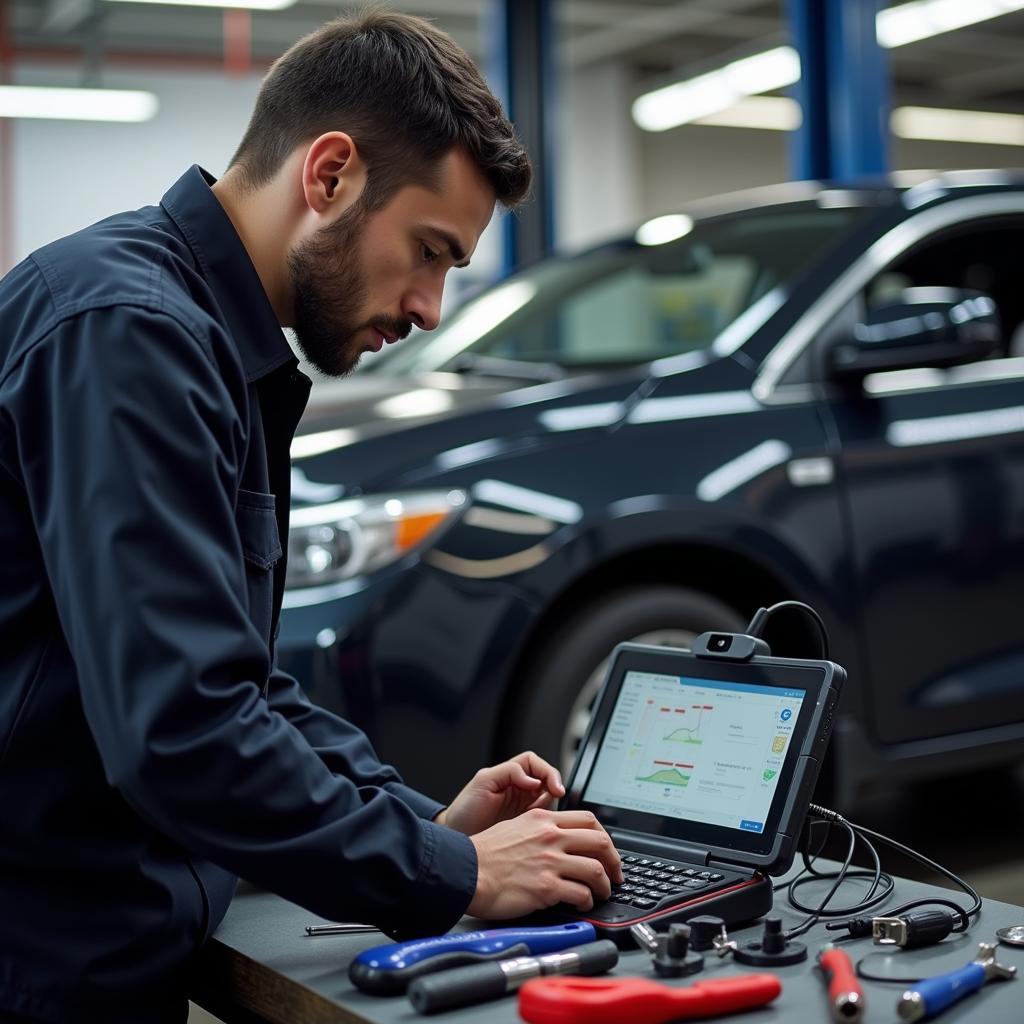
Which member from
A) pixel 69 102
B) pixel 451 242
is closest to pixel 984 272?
pixel 451 242

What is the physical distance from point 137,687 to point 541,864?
0.37m

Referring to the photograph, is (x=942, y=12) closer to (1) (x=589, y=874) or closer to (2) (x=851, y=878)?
(2) (x=851, y=878)

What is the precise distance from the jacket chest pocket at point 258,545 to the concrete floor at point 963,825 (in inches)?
79.6

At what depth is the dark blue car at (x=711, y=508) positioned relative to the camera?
8.81 feet

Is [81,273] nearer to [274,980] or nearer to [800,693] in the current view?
[274,980]

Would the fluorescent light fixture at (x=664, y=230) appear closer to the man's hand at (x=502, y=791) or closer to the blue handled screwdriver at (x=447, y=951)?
the man's hand at (x=502, y=791)

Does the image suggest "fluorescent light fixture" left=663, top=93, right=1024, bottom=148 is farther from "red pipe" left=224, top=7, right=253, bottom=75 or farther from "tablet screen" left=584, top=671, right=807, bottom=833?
"tablet screen" left=584, top=671, right=807, bottom=833

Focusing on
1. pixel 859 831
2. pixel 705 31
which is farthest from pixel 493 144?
pixel 705 31

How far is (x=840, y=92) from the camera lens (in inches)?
239

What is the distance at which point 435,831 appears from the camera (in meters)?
1.24

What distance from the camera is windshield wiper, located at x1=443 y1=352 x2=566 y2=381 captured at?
3.39 meters

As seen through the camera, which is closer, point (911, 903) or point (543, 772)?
point (911, 903)

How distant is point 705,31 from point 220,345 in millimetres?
12266

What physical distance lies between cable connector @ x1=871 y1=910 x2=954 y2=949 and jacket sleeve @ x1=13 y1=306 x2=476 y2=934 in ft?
1.13
